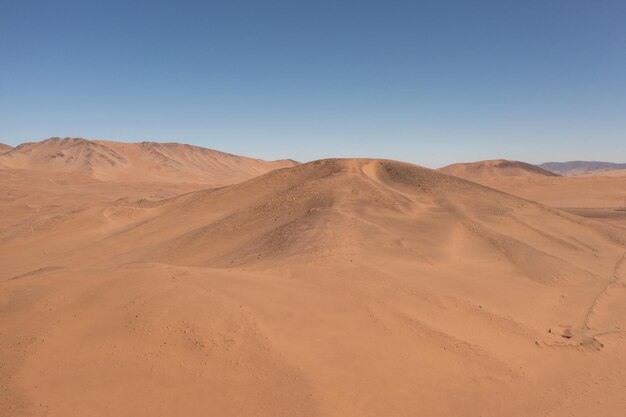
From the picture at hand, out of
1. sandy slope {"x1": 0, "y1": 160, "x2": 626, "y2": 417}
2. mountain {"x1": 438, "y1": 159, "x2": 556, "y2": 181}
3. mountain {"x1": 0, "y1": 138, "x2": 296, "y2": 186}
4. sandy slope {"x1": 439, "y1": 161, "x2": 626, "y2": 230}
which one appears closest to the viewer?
sandy slope {"x1": 0, "y1": 160, "x2": 626, "y2": 417}

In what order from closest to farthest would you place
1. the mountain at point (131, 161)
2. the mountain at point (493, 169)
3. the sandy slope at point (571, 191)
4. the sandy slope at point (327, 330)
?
the sandy slope at point (327, 330) → the sandy slope at point (571, 191) → the mountain at point (131, 161) → the mountain at point (493, 169)

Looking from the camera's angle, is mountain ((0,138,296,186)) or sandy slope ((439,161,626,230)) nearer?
sandy slope ((439,161,626,230))

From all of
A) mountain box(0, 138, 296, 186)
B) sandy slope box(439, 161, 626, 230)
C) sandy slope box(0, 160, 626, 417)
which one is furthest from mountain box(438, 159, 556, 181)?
sandy slope box(0, 160, 626, 417)

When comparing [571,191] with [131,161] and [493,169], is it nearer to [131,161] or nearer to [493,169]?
[493,169]

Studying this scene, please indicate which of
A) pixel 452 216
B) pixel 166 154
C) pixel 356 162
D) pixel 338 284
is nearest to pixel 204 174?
pixel 166 154

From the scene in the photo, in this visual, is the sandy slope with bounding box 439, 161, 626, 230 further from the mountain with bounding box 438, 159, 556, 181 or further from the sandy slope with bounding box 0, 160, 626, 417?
the mountain with bounding box 438, 159, 556, 181

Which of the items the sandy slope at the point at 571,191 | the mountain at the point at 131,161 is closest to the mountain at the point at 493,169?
the sandy slope at the point at 571,191

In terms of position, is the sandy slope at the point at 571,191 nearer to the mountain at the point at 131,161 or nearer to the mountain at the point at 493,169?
the mountain at the point at 493,169
